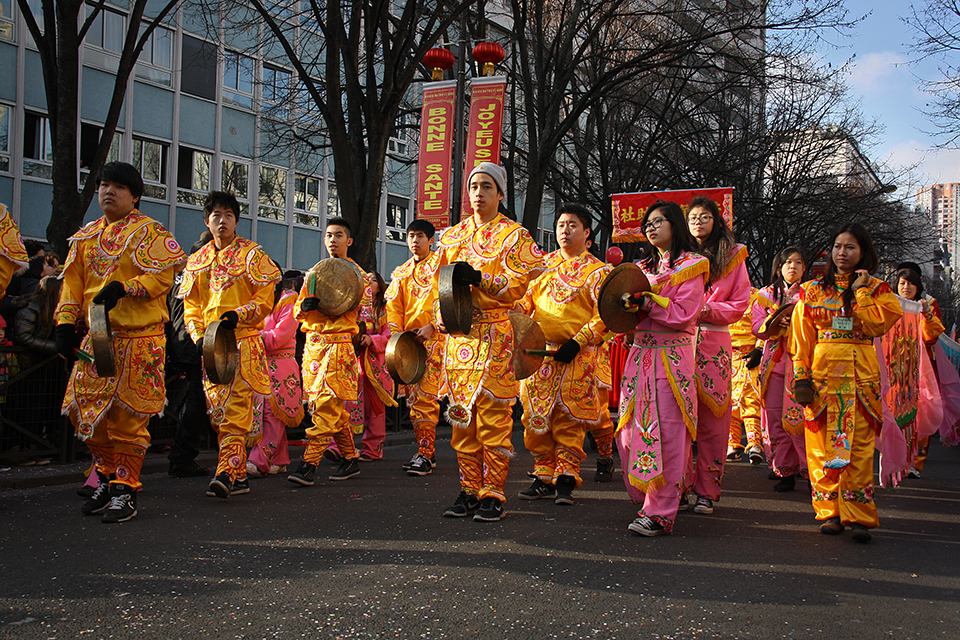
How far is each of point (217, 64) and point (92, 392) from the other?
69.4ft

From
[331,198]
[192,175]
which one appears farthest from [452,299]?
[331,198]

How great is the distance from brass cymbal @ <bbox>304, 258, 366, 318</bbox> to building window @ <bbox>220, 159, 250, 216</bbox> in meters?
19.4

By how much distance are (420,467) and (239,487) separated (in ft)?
6.23

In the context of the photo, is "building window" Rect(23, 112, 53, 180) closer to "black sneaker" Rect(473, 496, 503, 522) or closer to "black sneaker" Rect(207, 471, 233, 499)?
"black sneaker" Rect(207, 471, 233, 499)

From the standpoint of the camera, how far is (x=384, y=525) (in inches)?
214

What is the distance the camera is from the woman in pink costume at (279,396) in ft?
25.8

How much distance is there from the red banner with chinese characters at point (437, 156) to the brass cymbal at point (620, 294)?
8234mm

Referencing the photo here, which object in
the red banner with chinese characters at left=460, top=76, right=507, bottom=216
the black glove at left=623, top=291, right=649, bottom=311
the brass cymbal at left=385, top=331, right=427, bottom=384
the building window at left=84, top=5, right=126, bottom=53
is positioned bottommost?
the brass cymbal at left=385, top=331, right=427, bottom=384

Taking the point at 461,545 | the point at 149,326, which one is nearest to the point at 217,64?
the point at 149,326

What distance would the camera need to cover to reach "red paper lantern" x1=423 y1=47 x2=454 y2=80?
14.3 metres

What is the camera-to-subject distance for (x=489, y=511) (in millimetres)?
5609

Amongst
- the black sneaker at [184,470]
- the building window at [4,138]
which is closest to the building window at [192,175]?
the building window at [4,138]

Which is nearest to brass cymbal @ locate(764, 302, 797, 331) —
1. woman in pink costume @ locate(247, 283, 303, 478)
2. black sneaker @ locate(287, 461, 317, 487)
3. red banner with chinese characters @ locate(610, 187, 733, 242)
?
black sneaker @ locate(287, 461, 317, 487)

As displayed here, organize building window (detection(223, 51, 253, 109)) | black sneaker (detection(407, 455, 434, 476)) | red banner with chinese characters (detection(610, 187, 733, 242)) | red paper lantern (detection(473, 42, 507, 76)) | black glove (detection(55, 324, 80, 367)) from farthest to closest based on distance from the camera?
building window (detection(223, 51, 253, 109)), red banner with chinese characters (detection(610, 187, 733, 242)), red paper lantern (detection(473, 42, 507, 76)), black sneaker (detection(407, 455, 434, 476)), black glove (detection(55, 324, 80, 367))
